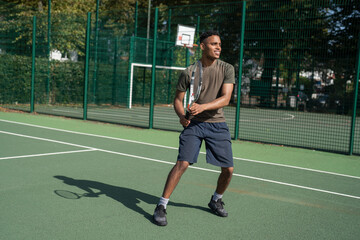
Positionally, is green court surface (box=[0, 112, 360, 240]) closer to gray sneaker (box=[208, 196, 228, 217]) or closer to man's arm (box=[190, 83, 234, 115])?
gray sneaker (box=[208, 196, 228, 217])

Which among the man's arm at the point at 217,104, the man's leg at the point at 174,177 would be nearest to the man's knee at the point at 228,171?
the man's leg at the point at 174,177

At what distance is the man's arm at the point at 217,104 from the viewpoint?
411 cm

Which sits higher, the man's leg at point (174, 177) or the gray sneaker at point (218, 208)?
the man's leg at point (174, 177)

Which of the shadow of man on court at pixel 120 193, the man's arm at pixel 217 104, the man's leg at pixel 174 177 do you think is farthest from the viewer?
the shadow of man on court at pixel 120 193

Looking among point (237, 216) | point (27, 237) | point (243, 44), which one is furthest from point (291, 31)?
point (27, 237)

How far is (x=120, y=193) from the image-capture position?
5402 millimetres

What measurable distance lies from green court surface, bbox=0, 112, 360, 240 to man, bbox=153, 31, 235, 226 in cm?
53

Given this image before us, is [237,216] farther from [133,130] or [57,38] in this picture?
[57,38]

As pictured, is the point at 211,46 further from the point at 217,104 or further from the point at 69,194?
the point at 69,194

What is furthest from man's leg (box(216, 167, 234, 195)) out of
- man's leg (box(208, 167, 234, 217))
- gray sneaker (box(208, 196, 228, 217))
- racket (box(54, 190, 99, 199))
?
racket (box(54, 190, 99, 199))

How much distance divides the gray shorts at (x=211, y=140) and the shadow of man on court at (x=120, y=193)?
2.40 ft

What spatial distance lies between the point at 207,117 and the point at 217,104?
0.88 ft

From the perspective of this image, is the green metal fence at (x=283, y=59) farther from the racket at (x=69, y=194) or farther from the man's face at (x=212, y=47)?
the racket at (x=69, y=194)

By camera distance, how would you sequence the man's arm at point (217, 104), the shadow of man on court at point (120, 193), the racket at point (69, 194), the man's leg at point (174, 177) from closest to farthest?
the man's arm at point (217, 104) < the man's leg at point (174, 177) < the shadow of man on court at point (120, 193) < the racket at point (69, 194)
